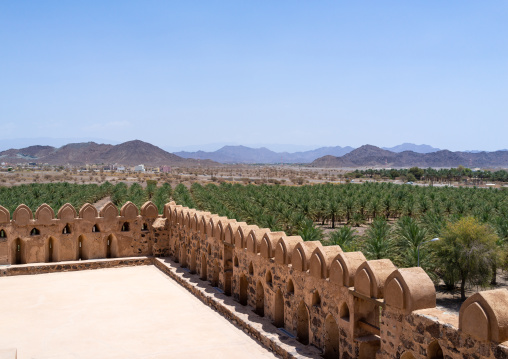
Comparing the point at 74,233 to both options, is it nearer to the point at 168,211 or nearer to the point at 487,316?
the point at 168,211

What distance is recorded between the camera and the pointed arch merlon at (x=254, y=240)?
927 centimetres

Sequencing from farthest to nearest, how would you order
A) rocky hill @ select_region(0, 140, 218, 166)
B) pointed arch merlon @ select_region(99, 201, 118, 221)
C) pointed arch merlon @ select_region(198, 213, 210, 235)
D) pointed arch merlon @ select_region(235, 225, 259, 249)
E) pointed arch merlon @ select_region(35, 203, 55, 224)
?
rocky hill @ select_region(0, 140, 218, 166) → pointed arch merlon @ select_region(99, 201, 118, 221) → pointed arch merlon @ select_region(35, 203, 55, 224) → pointed arch merlon @ select_region(198, 213, 210, 235) → pointed arch merlon @ select_region(235, 225, 259, 249)

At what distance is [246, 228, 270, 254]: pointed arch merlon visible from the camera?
30.4ft

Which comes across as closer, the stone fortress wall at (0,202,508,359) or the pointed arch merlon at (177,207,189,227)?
the stone fortress wall at (0,202,508,359)

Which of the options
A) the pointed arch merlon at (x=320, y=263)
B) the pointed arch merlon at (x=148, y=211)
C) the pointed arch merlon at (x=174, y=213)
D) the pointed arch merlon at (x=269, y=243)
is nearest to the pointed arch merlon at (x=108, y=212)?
the pointed arch merlon at (x=148, y=211)

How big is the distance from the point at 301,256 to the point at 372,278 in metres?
1.79

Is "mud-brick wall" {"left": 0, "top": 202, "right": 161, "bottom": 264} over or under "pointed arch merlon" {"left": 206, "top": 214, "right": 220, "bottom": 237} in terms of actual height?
under

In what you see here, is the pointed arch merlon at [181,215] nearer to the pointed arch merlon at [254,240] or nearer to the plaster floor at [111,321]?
the plaster floor at [111,321]

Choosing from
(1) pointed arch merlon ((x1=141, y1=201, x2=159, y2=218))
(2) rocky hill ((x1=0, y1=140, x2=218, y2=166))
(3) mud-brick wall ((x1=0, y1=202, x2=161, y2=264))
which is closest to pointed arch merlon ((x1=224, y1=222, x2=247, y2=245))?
(3) mud-brick wall ((x1=0, y1=202, x2=161, y2=264))

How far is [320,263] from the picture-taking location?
7168 mm

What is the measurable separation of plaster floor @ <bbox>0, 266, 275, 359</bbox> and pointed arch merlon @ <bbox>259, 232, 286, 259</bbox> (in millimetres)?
1587

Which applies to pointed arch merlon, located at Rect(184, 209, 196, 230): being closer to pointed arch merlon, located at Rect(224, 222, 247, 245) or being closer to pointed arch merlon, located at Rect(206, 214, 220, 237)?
pointed arch merlon, located at Rect(206, 214, 220, 237)

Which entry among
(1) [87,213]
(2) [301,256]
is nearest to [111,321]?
(2) [301,256]

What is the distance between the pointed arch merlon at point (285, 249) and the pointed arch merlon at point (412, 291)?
9.00 feet
